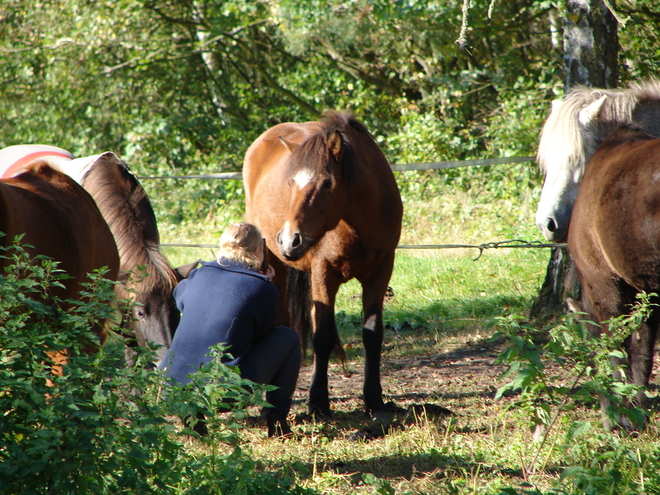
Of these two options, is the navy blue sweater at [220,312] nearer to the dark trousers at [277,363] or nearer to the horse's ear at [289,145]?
the dark trousers at [277,363]

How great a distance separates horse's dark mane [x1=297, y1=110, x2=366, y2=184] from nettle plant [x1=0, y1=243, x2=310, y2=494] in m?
1.78

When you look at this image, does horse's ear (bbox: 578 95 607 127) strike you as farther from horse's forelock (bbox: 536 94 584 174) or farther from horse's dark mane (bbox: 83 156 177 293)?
horse's dark mane (bbox: 83 156 177 293)

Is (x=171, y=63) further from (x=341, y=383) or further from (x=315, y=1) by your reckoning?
(x=341, y=383)

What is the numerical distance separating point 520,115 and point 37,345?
10316 mm

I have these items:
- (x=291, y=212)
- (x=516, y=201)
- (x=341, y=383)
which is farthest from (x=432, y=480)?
(x=516, y=201)

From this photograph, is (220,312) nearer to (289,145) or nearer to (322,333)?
(322,333)

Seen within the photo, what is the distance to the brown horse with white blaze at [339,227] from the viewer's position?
3.68 metres

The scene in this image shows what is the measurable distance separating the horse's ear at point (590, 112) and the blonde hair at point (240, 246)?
2.07 meters

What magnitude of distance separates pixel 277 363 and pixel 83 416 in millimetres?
1677

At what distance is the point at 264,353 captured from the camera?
3357 mm

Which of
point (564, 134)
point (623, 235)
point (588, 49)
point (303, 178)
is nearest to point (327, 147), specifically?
point (303, 178)

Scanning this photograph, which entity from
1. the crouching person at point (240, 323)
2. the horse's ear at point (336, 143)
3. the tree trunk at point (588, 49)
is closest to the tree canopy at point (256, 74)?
the tree trunk at point (588, 49)

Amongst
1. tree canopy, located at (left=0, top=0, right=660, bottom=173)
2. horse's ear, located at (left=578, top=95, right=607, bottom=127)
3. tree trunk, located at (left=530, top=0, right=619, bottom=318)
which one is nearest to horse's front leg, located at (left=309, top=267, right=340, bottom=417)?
horse's ear, located at (left=578, top=95, right=607, bottom=127)

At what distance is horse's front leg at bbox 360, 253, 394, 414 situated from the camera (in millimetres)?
3828
